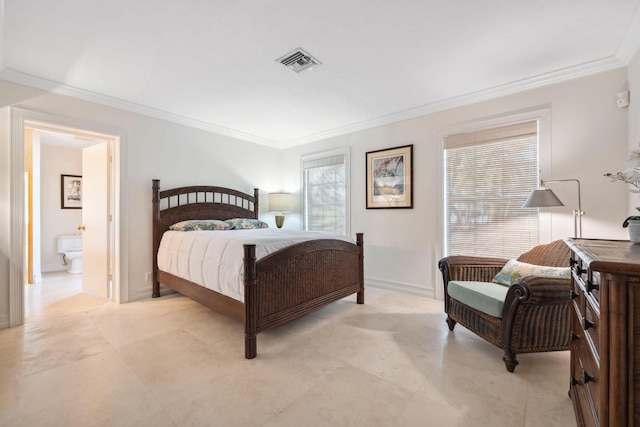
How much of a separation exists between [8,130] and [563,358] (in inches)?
209

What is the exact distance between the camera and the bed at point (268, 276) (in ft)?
7.06

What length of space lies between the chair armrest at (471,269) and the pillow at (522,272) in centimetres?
8

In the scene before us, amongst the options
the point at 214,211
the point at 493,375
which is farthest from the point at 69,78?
the point at 493,375

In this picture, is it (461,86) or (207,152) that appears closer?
(461,86)

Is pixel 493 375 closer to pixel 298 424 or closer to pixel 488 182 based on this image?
pixel 298 424

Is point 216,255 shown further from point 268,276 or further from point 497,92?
point 497,92

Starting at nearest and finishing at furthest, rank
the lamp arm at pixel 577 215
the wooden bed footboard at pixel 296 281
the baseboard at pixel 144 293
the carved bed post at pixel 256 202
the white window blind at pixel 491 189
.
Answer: the wooden bed footboard at pixel 296 281, the lamp arm at pixel 577 215, the white window blind at pixel 491 189, the baseboard at pixel 144 293, the carved bed post at pixel 256 202

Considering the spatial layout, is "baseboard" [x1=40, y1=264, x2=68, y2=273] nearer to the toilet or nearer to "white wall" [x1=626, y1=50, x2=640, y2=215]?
the toilet

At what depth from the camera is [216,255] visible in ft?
8.38

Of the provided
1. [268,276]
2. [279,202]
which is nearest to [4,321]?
[268,276]

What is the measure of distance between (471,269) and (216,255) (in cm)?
242

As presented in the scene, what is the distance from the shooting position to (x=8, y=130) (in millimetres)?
2625

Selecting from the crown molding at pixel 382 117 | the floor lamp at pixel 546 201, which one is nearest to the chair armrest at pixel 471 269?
the floor lamp at pixel 546 201

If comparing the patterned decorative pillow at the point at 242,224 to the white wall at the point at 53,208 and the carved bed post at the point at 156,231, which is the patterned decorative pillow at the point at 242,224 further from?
the white wall at the point at 53,208
